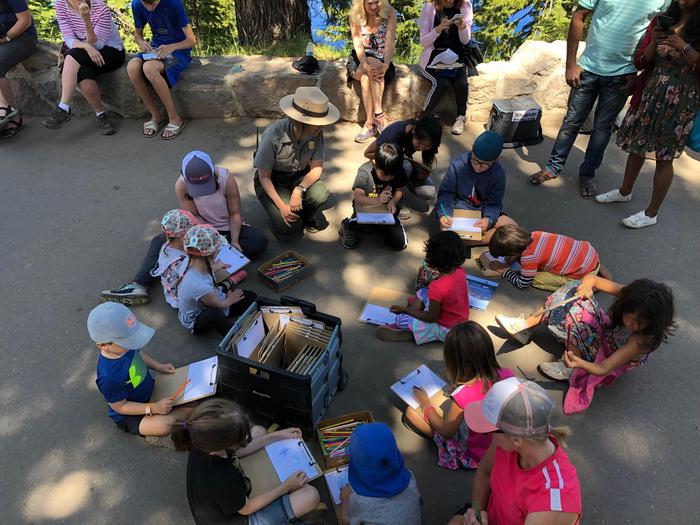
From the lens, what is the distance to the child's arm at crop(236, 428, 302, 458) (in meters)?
2.94

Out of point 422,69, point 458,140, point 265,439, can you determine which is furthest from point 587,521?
point 422,69

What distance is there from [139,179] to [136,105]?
1.47 m

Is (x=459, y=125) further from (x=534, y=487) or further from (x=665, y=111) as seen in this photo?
(x=534, y=487)

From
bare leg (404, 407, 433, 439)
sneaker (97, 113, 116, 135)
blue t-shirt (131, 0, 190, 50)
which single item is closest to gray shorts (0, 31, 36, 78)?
sneaker (97, 113, 116, 135)

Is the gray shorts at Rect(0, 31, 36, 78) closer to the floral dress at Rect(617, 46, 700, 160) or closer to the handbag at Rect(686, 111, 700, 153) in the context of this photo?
the floral dress at Rect(617, 46, 700, 160)

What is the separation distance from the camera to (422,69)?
6000mm

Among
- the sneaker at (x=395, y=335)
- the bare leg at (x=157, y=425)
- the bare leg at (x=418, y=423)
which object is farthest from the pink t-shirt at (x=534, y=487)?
the bare leg at (x=157, y=425)

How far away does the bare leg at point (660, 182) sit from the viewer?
448 cm

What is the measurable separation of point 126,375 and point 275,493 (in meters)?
1.13

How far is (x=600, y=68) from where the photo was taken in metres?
4.72

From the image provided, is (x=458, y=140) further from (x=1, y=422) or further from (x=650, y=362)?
(x=1, y=422)

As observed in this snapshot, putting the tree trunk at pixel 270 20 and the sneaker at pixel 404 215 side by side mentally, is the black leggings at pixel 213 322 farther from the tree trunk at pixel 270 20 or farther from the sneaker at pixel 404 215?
the tree trunk at pixel 270 20

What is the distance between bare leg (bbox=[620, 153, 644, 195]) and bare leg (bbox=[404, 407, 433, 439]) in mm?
3337

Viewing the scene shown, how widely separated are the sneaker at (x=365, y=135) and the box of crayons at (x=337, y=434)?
378 centimetres
